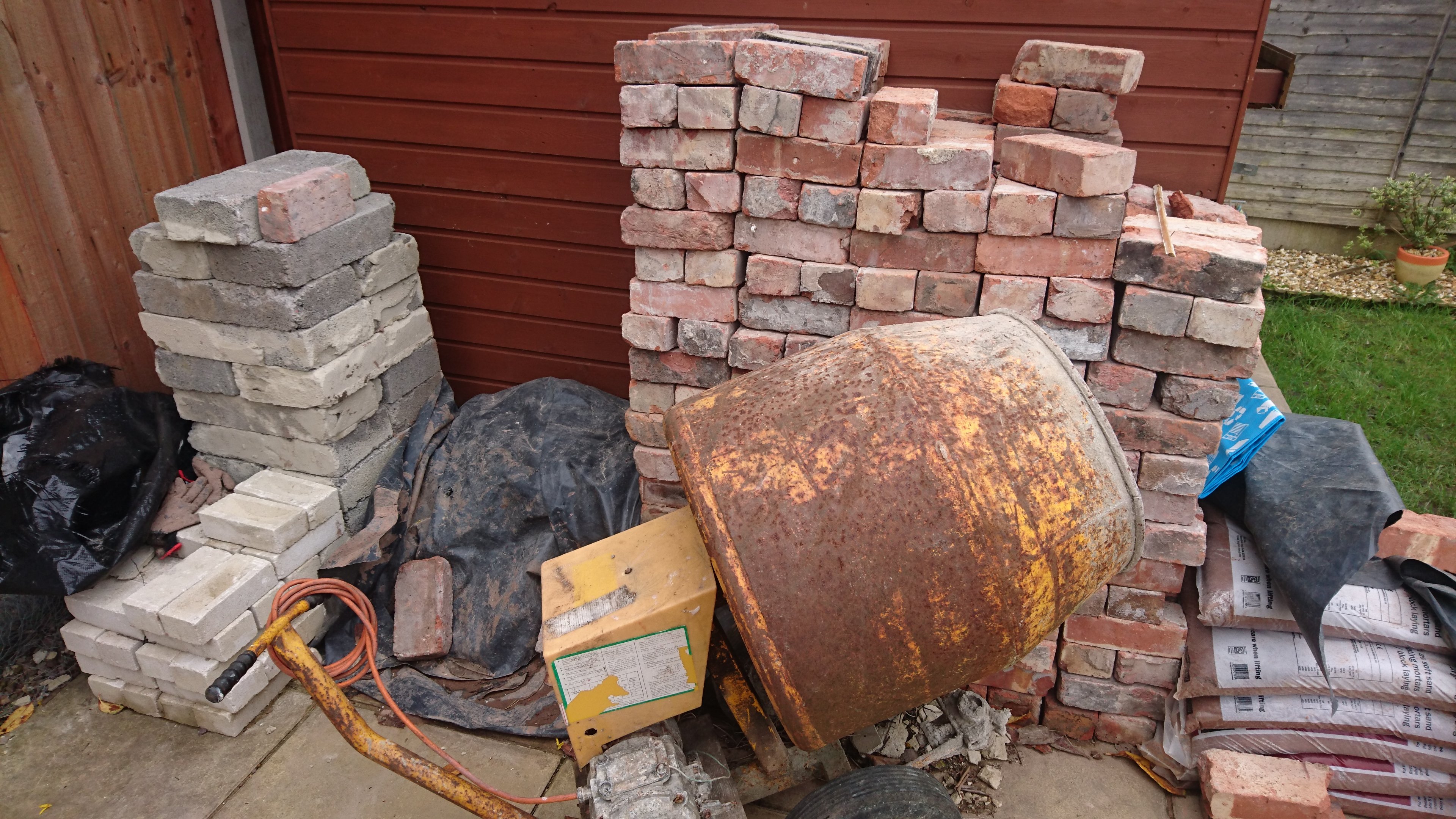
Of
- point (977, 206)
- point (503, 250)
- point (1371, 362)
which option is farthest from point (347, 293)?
point (1371, 362)

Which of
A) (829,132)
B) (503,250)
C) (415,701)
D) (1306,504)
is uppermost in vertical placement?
(829,132)

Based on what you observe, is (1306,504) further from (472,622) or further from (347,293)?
(347,293)

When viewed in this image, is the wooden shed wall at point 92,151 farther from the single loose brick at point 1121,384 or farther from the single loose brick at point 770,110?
the single loose brick at point 1121,384

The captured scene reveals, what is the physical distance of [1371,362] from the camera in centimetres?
578

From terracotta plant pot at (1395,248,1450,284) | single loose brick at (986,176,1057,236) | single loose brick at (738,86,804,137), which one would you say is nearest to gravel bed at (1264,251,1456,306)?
terracotta plant pot at (1395,248,1450,284)

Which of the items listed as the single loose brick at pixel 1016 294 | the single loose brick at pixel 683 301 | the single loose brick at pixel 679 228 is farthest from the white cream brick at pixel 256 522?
the single loose brick at pixel 1016 294

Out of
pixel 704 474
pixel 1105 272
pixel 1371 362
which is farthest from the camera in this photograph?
pixel 1371 362

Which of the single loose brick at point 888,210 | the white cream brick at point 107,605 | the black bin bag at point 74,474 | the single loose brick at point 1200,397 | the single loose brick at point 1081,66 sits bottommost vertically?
the white cream brick at point 107,605

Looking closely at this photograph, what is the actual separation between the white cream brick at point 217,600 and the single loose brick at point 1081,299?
308cm

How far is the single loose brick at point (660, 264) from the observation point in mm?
3088

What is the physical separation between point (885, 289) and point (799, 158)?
0.51 meters

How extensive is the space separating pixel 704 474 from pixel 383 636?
2284 mm

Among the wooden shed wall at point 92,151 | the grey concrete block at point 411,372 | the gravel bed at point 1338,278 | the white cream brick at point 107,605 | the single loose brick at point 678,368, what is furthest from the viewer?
the gravel bed at point 1338,278

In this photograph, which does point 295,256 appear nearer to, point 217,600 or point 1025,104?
point 217,600
